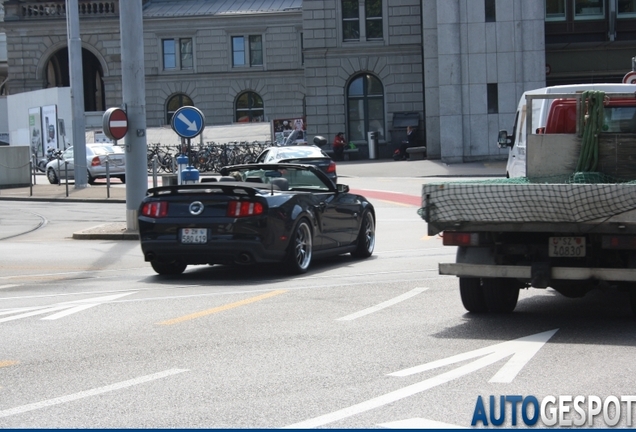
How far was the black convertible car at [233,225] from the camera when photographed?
504 inches

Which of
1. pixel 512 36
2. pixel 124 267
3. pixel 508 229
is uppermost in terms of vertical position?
pixel 512 36

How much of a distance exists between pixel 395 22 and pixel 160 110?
26326 mm

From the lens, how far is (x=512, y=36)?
44156 millimetres

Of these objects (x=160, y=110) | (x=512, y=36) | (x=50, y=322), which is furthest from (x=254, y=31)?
(x=50, y=322)

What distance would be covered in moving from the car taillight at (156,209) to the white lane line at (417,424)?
7747 millimetres

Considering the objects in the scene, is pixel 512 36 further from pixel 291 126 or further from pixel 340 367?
pixel 340 367

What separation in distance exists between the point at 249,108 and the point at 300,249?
206 feet

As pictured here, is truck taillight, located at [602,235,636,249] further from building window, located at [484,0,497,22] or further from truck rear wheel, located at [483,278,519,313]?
building window, located at [484,0,497,22]

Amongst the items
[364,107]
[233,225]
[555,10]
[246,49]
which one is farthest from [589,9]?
[233,225]

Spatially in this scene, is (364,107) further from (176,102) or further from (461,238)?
(461,238)

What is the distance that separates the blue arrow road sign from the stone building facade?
85.6ft

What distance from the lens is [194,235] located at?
12.9 metres

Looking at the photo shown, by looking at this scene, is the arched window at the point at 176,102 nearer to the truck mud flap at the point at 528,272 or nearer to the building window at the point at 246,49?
the building window at the point at 246,49

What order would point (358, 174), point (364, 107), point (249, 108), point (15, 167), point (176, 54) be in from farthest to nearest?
point (249, 108)
point (176, 54)
point (364, 107)
point (358, 174)
point (15, 167)
